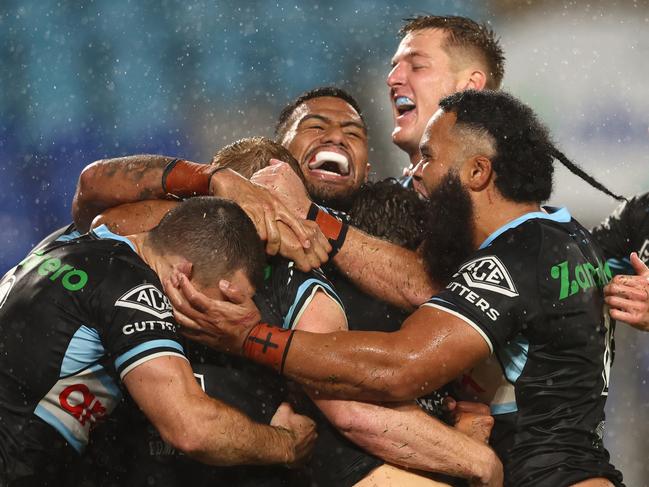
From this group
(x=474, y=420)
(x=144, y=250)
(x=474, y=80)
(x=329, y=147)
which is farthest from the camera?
(x=474, y=80)

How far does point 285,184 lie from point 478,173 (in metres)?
0.88

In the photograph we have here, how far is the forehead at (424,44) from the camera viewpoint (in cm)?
598

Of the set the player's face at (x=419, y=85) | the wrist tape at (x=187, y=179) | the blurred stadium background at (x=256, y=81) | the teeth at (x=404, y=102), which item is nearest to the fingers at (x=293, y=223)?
the wrist tape at (x=187, y=179)

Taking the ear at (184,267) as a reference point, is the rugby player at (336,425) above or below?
below

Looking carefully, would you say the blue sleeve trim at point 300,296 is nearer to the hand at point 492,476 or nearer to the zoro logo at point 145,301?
the zoro logo at point 145,301

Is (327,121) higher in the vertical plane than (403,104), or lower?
lower

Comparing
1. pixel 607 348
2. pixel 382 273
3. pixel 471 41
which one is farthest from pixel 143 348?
pixel 471 41

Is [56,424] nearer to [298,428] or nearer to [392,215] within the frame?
[298,428]

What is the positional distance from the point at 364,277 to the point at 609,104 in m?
4.81

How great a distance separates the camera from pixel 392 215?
4.62m

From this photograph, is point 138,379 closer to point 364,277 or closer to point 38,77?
point 364,277

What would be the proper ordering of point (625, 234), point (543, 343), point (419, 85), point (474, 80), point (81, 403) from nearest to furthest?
point (81, 403) < point (543, 343) < point (625, 234) < point (419, 85) < point (474, 80)

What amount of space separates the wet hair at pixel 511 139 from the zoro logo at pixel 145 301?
5.19ft

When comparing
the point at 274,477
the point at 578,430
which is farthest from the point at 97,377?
the point at 578,430
